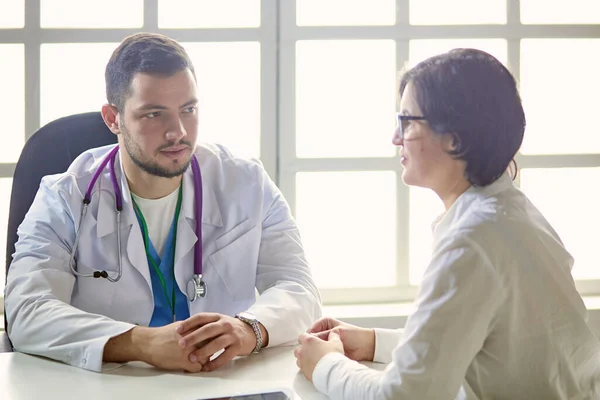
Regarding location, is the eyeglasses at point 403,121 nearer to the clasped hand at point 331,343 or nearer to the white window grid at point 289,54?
the clasped hand at point 331,343

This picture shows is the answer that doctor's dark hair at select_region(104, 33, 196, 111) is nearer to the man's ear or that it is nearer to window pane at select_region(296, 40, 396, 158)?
the man's ear

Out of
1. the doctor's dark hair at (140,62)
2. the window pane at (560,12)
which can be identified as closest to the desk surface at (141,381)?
the doctor's dark hair at (140,62)

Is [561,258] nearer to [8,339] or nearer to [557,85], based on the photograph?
[8,339]

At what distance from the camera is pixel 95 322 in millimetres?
1578

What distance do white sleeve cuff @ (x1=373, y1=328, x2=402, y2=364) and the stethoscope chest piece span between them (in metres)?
0.52

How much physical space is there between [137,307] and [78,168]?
393 mm

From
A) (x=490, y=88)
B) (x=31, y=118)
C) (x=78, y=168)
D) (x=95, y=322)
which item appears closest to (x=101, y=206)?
(x=78, y=168)

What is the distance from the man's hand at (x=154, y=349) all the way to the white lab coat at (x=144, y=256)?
13cm

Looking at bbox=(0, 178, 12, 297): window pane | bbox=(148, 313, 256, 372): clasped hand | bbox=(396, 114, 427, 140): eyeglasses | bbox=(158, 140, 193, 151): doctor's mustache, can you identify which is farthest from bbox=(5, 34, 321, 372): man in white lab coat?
bbox=(0, 178, 12, 297): window pane

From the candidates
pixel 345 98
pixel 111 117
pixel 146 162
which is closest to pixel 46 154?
pixel 111 117

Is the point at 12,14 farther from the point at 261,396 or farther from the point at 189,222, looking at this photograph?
the point at 261,396

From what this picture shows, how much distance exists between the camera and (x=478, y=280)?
1.12 metres

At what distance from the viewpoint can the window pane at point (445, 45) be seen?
2791 millimetres

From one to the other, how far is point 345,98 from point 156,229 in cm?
109
